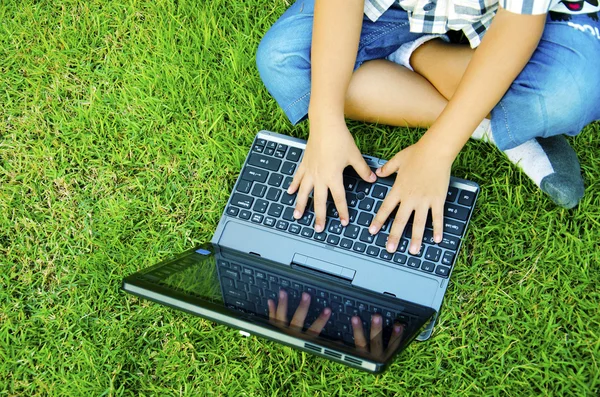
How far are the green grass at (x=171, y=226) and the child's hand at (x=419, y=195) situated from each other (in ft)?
0.55

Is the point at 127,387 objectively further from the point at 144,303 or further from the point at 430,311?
the point at 430,311

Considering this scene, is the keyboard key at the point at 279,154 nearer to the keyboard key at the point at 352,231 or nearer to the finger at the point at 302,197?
the finger at the point at 302,197

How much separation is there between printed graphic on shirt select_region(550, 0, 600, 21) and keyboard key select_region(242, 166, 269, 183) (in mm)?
603

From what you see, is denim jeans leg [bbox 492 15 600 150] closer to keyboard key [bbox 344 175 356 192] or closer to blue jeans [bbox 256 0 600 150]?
blue jeans [bbox 256 0 600 150]

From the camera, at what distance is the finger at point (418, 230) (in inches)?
43.4

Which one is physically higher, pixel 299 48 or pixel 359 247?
pixel 299 48

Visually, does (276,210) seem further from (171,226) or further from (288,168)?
(171,226)

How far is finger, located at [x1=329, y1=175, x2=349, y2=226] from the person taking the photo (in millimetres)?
1143

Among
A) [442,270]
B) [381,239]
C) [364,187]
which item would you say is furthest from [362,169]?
[442,270]

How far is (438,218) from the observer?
110cm

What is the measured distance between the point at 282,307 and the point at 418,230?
0.30 metres

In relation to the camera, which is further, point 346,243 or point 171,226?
point 171,226

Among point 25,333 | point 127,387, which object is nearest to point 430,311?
point 127,387

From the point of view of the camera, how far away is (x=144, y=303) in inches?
51.9
